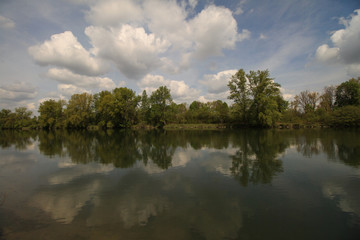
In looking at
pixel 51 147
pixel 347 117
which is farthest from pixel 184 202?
pixel 347 117

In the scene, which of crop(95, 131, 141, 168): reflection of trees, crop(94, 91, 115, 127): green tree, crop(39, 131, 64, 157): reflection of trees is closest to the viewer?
crop(95, 131, 141, 168): reflection of trees

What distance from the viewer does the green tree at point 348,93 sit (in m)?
55.2

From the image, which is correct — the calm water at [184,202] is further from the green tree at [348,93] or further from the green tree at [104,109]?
the green tree at [348,93]

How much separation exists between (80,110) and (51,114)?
14361 mm

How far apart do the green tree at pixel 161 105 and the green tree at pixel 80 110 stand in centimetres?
2479

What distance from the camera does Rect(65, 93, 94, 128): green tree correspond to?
6444cm

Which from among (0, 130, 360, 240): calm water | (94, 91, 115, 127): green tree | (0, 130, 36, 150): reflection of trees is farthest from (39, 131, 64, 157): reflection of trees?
(94, 91, 115, 127): green tree

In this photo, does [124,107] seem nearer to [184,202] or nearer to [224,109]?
[224,109]

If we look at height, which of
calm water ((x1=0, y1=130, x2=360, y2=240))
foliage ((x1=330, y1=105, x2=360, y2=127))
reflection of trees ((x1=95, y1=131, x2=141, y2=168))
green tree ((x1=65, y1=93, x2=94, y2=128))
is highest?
green tree ((x1=65, y1=93, x2=94, y2=128))

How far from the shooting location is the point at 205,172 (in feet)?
31.4

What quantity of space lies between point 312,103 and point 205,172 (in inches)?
3068

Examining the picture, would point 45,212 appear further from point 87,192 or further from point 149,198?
point 149,198

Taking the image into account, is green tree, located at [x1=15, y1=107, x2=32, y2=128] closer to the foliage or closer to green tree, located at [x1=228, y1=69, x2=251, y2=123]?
green tree, located at [x1=228, y1=69, x2=251, y2=123]

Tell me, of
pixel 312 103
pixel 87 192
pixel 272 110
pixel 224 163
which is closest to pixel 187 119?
pixel 272 110
